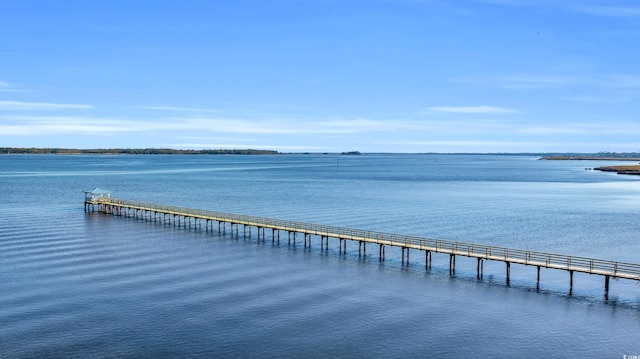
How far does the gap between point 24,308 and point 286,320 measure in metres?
15.1

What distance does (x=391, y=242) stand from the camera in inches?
1879

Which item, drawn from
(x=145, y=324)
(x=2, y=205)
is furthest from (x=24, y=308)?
(x=2, y=205)

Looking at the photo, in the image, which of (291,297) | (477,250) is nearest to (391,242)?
(477,250)

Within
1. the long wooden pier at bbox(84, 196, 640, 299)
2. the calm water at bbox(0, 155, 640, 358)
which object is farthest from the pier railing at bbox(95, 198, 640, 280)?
the calm water at bbox(0, 155, 640, 358)

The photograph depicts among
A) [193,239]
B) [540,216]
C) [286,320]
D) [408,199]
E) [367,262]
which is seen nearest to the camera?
[286,320]

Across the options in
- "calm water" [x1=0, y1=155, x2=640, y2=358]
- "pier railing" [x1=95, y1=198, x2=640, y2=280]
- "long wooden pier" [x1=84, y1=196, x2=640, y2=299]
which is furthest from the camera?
"long wooden pier" [x1=84, y1=196, x2=640, y2=299]

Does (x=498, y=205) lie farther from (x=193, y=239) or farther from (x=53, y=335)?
(x=53, y=335)

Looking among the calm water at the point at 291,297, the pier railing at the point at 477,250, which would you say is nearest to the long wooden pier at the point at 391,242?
the pier railing at the point at 477,250

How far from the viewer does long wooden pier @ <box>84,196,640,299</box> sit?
131 feet

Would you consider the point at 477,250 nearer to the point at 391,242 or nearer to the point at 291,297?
the point at 391,242

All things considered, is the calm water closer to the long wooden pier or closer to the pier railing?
the long wooden pier

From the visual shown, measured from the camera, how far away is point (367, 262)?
1886 inches

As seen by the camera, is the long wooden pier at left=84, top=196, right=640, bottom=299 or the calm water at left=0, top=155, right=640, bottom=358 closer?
the calm water at left=0, top=155, right=640, bottom=358

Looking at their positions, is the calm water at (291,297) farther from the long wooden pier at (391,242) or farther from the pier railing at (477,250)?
the pier railing at (477,250)
